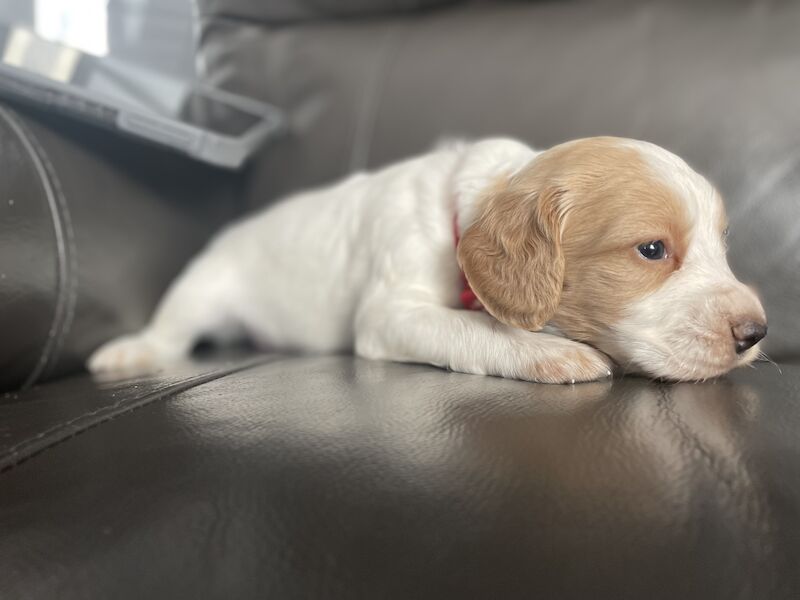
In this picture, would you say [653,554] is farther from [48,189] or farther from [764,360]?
[48,189]

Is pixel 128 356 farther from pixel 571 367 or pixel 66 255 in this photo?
pixel 571 367

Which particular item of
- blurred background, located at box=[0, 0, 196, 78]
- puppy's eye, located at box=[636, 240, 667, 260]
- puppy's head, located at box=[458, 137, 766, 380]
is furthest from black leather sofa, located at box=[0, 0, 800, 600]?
blurred background, located at box=[0, 0, 196, 78]

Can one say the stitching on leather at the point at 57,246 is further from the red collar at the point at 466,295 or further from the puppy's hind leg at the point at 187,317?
the red collar at the point at 466,295

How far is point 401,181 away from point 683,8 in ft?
3.22

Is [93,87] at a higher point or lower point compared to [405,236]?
higher

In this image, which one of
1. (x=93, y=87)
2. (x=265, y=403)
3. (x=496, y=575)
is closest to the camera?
(x=496, y=575)

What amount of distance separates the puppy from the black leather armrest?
20 centimetres

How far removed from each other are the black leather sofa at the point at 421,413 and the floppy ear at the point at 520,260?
17 centimetres

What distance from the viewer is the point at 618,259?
1459 mm

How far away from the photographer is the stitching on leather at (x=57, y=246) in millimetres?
1789

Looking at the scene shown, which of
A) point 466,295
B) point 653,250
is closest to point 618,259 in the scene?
point 653,250

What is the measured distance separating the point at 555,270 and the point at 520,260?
0.07m

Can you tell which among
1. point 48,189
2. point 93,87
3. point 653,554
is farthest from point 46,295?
point 653,554

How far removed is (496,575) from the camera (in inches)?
30.6
